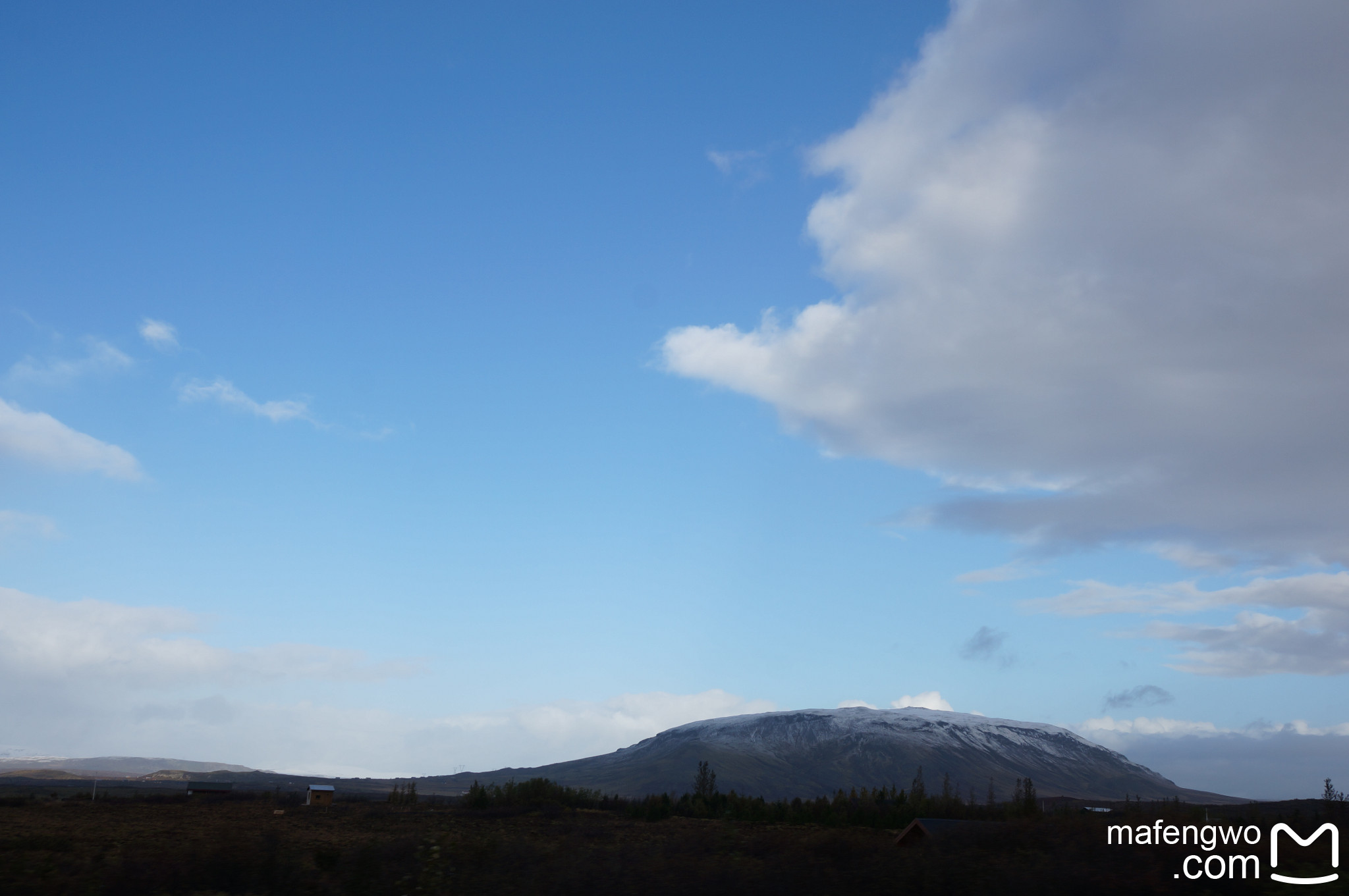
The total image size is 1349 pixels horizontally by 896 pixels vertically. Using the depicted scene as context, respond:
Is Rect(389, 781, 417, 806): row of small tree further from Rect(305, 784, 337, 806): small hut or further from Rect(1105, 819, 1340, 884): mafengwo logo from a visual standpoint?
Rect(1105, 819, 1340, 884): mafengwo logo

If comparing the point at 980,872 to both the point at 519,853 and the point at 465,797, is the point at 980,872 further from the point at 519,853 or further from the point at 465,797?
the point at 465,797

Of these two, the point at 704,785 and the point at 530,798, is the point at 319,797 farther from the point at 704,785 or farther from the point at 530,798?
the point at 704,785

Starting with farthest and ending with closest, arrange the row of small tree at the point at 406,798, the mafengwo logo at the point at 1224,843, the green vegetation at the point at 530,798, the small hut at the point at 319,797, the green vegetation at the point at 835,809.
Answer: the small hut at the point at 319,797, the row of small tree at the point at 406,798, the green vegetation at the point at 530,798, the green vegetation at the point at 835,809, the mafengwo logo at the point at 1224,843

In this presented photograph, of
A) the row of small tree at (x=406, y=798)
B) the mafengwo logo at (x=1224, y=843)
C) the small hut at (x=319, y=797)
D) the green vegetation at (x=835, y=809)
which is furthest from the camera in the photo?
the small hut at (x=319, y=797)

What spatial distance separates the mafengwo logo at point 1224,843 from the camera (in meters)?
13.4

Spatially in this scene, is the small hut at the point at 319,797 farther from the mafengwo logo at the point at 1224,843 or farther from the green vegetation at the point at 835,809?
the mafengwo logo at the point at 1224,843

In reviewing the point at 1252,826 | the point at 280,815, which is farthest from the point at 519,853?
the point at 280,815

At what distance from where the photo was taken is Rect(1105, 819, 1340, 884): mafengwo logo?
526 inches

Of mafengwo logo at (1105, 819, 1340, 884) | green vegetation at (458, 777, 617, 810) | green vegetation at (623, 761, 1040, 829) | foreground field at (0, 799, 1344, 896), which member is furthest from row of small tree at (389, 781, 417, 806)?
mafengwo logo at (1105, 819, 1340, 884)

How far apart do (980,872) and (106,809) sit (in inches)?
2376

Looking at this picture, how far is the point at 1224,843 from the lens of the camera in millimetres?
15008

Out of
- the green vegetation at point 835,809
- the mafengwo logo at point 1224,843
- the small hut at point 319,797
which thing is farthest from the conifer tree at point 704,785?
the mafengwo logo at point 1224,843

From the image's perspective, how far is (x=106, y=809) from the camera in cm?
5591

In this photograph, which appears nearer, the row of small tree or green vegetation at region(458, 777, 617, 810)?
green vegetation at region(458, 777, 617, 810)
